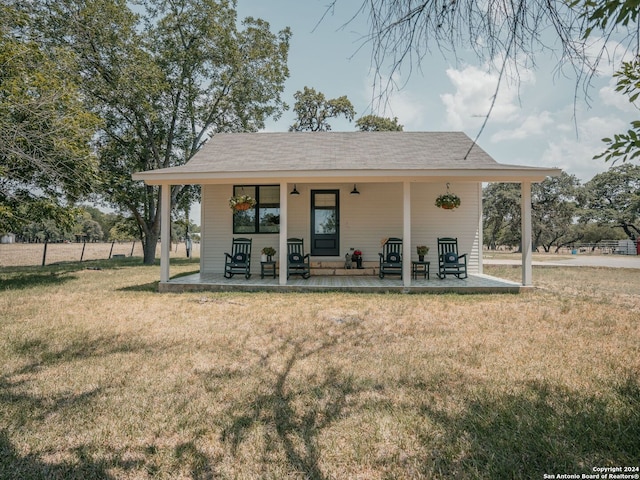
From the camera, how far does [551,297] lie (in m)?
6.59

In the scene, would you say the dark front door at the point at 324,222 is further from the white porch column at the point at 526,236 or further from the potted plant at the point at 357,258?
the white porch column at the point at 526,236

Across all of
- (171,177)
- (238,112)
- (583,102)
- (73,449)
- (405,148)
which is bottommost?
(73,449)

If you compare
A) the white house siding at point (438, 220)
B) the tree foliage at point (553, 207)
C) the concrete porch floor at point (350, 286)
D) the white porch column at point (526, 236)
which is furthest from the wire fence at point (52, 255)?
the tree foliage at point (553, 207)

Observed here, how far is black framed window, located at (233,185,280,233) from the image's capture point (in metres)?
9.41

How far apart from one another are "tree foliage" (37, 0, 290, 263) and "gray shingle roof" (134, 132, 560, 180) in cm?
559

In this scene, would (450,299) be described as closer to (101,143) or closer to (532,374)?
(532,374)

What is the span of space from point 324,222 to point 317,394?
6.90 meters

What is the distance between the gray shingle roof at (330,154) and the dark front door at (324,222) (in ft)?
3.61

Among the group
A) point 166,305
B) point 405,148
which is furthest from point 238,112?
point 166,305

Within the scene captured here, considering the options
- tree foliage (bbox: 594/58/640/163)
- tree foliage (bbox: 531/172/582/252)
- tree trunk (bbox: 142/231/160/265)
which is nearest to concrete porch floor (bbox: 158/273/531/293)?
tree foliage (bbox: 594/58/640/163)

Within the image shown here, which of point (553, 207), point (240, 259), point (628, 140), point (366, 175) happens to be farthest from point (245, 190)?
point (553, 207)

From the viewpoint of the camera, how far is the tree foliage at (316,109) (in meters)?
22.9

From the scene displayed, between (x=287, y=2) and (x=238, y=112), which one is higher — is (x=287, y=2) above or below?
below

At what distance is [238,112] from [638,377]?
1709 centimetres
